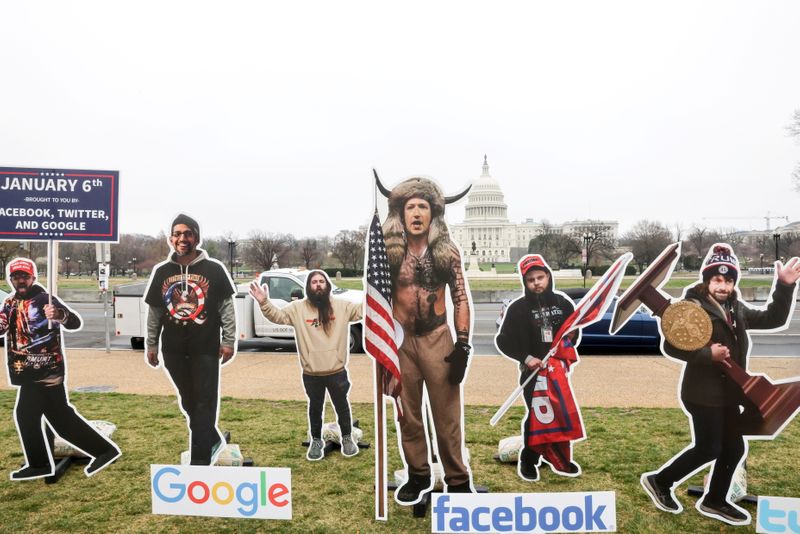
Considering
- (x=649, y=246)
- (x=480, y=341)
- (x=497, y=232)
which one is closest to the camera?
(x=480, y=341)

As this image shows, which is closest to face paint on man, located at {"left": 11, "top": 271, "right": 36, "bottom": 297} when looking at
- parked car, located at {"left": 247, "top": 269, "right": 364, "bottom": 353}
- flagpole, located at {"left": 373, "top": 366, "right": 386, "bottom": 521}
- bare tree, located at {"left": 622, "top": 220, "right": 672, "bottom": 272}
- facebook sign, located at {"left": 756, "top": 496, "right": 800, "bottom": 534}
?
flagpole, located at {"left": 373, "top": 366, "right": 386, "bottom": 521}

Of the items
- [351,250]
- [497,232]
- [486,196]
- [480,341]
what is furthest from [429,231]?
[497,232]

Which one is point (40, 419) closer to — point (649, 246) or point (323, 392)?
point (323, 392)

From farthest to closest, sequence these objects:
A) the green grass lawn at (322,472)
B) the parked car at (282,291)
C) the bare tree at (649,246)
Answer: the bare tree at (649,246) < the parked car at (282,291) < the green grass lawn at (322,472)

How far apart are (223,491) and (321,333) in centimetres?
173

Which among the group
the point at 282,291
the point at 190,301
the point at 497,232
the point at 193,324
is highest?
the point at 497,232

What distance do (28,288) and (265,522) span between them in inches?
128

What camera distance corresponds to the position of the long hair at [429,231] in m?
4.92

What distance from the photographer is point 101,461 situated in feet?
19.5

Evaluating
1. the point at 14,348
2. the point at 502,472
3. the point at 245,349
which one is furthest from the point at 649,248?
the point at 14,348

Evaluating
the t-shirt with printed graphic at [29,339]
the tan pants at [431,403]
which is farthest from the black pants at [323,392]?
the t-shirt with printed graphic at [29,339]

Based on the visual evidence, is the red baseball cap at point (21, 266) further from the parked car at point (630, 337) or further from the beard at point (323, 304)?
the parked car at point (630, 337)

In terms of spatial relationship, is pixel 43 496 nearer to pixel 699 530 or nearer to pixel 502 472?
pixel 502 472

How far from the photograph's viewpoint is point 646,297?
5.05 m
